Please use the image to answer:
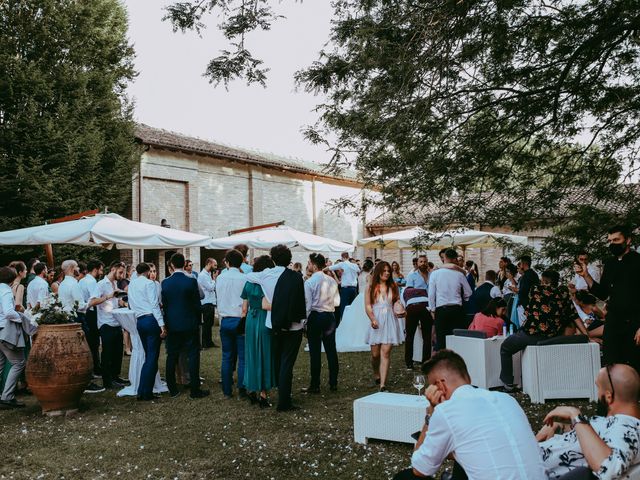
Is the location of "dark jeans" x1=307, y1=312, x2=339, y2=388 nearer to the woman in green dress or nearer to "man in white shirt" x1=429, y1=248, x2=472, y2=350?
the woman in green dress

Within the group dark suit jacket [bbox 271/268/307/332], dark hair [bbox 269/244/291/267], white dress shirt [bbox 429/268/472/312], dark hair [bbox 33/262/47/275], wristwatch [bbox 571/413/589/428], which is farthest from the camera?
dark hair [bbox 33/262/47/275]

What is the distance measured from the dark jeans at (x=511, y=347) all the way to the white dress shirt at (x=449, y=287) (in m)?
1.32

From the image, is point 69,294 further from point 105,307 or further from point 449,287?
point 449,287

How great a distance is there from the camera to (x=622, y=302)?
5.46m

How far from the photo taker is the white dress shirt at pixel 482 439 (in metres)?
2.66

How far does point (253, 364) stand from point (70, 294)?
12.0 feet

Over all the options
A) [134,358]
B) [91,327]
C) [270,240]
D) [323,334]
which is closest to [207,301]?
[270,240]

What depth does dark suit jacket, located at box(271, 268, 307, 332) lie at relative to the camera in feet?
23.4

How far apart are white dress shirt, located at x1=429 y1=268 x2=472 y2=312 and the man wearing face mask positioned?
11.0 ft

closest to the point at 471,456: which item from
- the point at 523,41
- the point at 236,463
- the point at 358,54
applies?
the point at 236,463

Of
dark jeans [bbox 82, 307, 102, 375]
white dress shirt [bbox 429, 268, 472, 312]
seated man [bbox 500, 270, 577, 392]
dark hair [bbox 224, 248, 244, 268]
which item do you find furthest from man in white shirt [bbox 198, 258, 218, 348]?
seated man [bbox 500, 270, 577, 392]

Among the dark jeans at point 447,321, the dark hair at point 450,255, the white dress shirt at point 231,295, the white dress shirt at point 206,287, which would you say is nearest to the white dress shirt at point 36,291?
the white dress shirt at point 231,295

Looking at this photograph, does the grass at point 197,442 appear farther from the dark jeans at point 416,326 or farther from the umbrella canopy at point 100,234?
the umbrella canopy at point 100,234

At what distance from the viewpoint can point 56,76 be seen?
1747 centimetres
